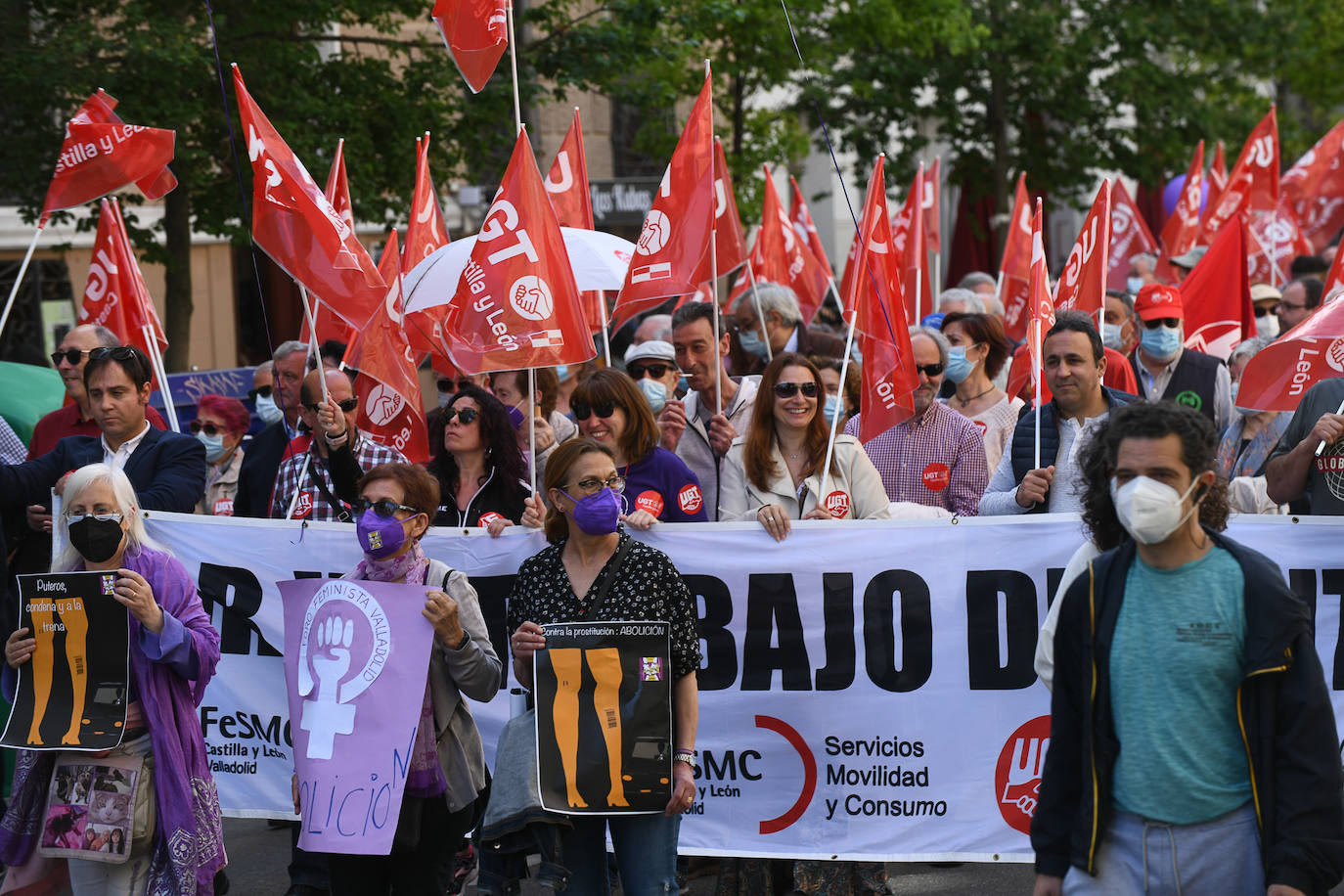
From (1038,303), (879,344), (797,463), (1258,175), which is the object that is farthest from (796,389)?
(1258,175)

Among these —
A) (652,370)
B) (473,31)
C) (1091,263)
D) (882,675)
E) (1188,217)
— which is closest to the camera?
(882,675)

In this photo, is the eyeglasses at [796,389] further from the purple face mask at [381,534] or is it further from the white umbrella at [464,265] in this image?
the white umbrella at [464,265]

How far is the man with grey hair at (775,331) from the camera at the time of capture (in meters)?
8.88

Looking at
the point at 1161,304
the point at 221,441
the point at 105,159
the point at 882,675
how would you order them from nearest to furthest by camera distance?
1. the point at 882,675
2. the point at 105,159
3. the point at 1161,304
4. the point at 221,441

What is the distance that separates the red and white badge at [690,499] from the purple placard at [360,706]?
4.89 ft

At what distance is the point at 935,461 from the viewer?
6.72m

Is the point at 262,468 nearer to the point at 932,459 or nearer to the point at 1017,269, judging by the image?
the point at 932,459

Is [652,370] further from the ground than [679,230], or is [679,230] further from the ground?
[679,230]

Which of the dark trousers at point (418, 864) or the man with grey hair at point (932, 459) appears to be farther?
the man with grey hair at point (932, 459)

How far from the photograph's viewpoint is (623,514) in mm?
5797

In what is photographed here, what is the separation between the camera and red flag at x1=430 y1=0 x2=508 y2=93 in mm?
6988

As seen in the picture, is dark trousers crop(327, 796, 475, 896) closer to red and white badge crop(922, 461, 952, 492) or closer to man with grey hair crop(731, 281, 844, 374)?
red and white badge crop(922, 461, 952, 492)

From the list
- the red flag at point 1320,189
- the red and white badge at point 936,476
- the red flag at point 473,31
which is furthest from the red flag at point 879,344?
the red flag at point 1320,189

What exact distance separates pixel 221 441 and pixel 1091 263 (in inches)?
181
